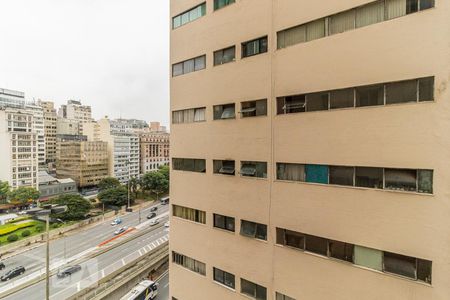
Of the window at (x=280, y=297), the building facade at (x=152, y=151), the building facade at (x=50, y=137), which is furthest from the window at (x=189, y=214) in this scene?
the building facade at (x=50, y=137)

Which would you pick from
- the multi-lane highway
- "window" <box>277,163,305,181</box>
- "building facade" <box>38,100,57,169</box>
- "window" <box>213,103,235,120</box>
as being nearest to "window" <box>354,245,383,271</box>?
"window" <box>277,163,305,181</box>

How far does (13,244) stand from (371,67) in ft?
193

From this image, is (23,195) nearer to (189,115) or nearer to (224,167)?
(189,115)

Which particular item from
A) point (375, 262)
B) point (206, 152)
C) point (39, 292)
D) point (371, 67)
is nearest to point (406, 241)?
point (375, 262)

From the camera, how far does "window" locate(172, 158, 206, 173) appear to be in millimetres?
13836

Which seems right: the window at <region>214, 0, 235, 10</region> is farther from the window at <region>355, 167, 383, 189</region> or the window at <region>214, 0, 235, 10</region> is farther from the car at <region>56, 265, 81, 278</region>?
the car at <region>56, 265, 81, 278</region>

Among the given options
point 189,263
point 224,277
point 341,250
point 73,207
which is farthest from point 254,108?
point 73,207

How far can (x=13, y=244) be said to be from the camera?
147ft

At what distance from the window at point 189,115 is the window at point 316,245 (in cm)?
780

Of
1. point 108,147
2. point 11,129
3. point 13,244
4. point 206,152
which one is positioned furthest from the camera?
point 108,147

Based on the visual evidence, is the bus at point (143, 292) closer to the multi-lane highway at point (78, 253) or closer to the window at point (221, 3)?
the multi-lane highway at point (78, 253)

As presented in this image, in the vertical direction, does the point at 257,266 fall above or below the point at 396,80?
below

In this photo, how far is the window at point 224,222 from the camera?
12562 millimetres

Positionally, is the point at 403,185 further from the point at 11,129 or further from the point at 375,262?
the point at 11,129
